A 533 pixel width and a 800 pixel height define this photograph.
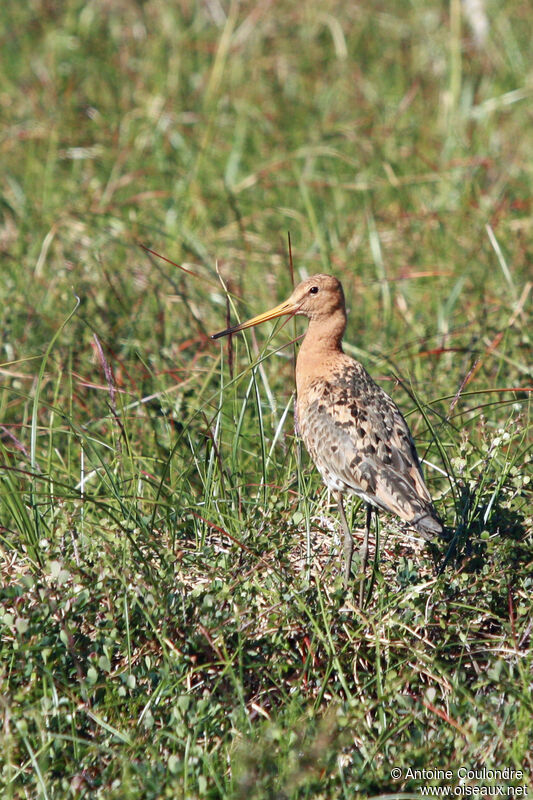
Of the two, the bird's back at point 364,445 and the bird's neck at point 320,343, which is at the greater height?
the bird's neck at point 320,343

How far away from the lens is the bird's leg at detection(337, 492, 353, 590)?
149 inches

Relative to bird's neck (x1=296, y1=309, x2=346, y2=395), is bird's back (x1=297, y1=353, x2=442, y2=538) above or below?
below

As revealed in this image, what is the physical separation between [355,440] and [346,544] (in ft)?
1.44

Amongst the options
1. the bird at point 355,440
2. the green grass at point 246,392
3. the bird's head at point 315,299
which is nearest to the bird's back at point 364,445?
the bird at point 355,440

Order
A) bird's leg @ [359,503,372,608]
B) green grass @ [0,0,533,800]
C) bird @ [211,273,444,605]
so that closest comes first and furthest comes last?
green grass @ [0,0,533,800]
bird's leg @ [359,503,372,608]
bird @ [211,273,444,605]

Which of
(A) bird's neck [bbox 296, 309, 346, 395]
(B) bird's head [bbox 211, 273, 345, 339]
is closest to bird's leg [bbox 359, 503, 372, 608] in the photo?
(A) bird's neck [bbox 296, 309, 346, 395]

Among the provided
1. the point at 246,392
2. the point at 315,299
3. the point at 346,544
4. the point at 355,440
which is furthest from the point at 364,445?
the point at 315,299

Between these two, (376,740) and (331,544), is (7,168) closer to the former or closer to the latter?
(331,544)

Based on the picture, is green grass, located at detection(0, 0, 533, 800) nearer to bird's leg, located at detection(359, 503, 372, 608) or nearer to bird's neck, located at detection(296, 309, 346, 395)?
bird's leg, located at detection(359, 503, 372, 608)

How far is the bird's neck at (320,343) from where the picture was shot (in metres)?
4.66

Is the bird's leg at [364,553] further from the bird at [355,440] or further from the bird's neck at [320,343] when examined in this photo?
the bird's neck at [320,343]

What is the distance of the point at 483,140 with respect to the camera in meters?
8.18

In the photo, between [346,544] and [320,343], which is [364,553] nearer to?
[346,544]

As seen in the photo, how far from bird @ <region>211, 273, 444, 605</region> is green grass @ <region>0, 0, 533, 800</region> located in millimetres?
156
